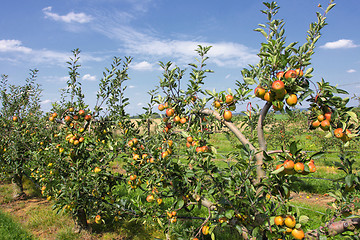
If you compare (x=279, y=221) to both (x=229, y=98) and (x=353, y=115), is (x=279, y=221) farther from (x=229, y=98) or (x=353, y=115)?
(x=229, y=98)

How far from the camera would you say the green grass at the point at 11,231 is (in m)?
4.61

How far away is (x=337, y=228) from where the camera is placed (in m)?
1.99

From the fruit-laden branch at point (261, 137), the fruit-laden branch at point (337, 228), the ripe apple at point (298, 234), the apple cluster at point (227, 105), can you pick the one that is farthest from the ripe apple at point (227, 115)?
the fruit-laden branch at point (337, 228)

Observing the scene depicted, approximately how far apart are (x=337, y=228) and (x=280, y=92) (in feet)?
4.54

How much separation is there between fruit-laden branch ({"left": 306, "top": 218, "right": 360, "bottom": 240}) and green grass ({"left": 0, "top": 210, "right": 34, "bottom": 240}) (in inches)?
215

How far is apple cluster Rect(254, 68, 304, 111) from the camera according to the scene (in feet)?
6.04

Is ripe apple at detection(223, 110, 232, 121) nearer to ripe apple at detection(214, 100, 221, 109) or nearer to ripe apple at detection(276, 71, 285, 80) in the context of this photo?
ripe apple at detection(214, 100, 221, 109)

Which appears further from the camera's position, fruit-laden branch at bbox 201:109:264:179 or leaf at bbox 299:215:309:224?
fruit-laden branch at bbox 201:109:264:179

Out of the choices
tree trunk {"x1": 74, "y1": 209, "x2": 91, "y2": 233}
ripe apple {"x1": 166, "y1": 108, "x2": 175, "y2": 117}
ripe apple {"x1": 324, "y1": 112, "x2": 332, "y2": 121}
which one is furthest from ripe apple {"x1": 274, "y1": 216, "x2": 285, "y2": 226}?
tree trunk {"x1": 74, "y1": 209, "x2": 91, "y2": 233}

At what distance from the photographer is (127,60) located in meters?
4.25

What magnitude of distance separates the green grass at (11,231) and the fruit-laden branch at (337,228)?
5450mm

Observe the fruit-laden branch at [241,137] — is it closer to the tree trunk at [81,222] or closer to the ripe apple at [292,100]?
the ripe apple at [292,100]

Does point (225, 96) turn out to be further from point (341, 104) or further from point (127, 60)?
point (127, 60)

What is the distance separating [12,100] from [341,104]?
9.67 metres
